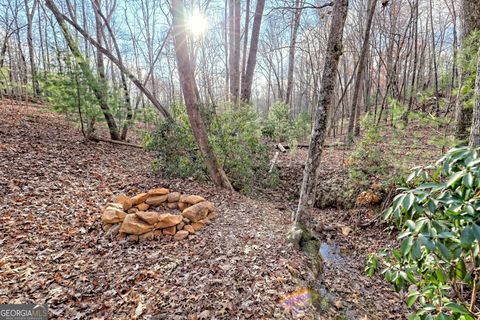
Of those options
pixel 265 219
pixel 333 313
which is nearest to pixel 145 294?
pixel 333 313

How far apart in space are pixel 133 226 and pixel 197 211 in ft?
3.14

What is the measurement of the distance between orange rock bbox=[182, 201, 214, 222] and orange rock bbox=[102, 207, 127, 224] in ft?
3.01

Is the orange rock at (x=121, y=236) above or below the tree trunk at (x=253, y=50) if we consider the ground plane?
below

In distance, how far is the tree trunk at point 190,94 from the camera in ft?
15.2

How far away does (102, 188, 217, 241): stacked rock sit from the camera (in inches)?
136

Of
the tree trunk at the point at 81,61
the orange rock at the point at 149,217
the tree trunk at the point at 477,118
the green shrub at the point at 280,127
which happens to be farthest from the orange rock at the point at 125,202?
the green shrub at the point at 280,127

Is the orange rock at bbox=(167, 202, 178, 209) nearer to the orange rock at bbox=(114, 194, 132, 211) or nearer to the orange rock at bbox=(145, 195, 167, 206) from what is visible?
the orange rock at bbox=(145, 195, 167, 206)

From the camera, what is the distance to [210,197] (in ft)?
16.1

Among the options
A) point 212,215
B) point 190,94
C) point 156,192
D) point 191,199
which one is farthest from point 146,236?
point 190,94

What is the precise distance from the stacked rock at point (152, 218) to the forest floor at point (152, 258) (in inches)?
5.7

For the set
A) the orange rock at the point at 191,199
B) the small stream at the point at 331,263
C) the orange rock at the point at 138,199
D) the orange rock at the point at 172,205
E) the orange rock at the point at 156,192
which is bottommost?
the small stream at the point at 331,263

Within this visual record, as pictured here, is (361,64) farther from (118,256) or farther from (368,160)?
(118,256)

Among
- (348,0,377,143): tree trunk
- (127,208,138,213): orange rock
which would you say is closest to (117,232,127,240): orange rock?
(127,208,138,213): orange rock

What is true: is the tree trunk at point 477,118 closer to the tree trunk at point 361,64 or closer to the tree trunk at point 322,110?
the tree trunk at point 322,110
